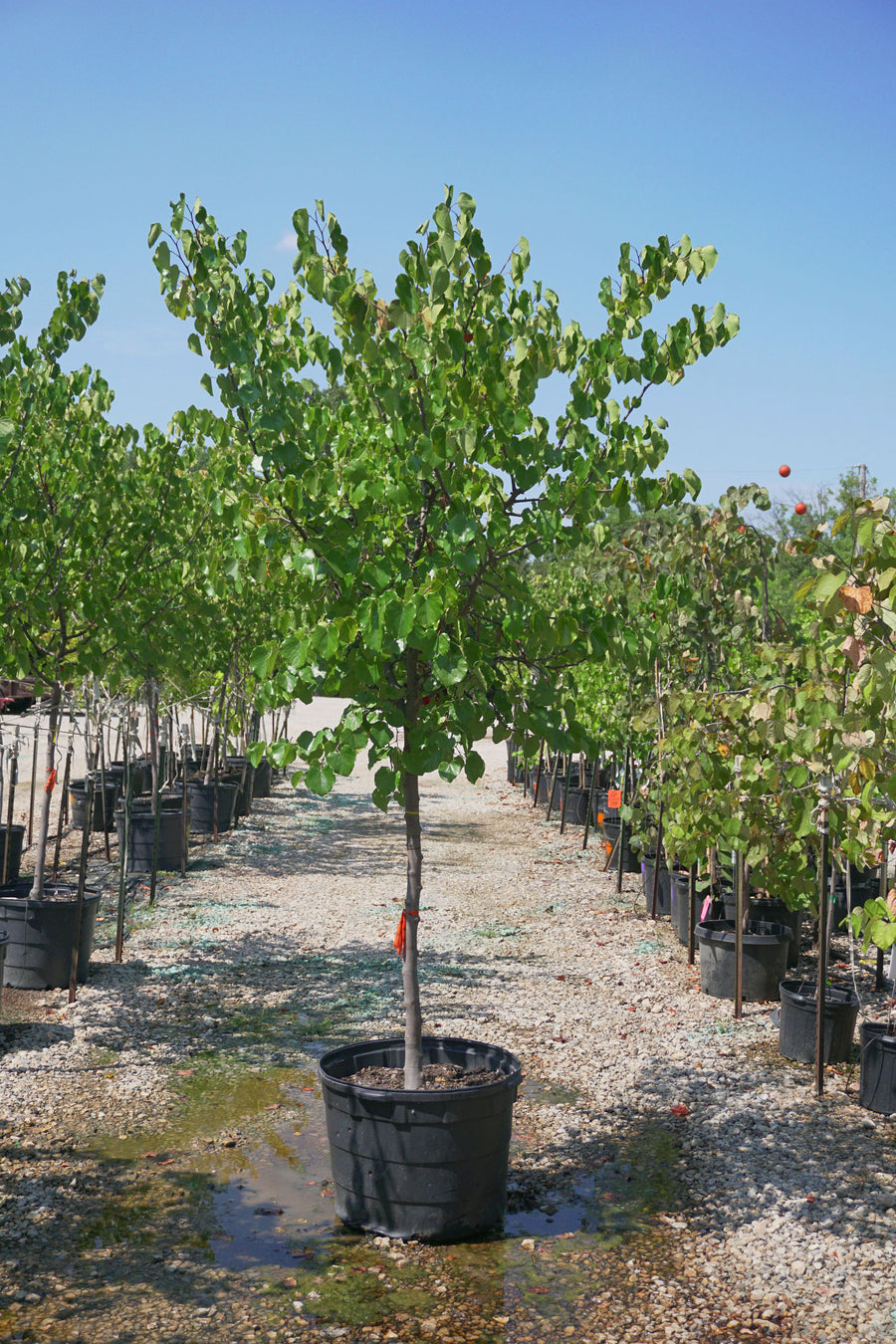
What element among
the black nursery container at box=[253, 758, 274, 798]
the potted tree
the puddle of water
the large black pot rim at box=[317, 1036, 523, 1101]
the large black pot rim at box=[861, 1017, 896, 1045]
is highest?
the potted tree

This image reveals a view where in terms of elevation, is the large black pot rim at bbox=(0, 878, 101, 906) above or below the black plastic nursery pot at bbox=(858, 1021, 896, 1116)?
above

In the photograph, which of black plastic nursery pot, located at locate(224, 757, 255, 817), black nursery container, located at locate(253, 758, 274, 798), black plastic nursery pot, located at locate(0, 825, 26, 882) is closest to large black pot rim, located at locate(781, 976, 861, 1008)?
black plastic nursery pot, located at locate(0, 825, 26, 882)

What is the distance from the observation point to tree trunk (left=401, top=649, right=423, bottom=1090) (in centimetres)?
430

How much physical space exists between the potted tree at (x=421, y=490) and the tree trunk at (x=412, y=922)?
2 cm

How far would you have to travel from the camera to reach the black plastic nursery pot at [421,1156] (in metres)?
4.02

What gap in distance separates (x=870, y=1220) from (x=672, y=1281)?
900 millimetres

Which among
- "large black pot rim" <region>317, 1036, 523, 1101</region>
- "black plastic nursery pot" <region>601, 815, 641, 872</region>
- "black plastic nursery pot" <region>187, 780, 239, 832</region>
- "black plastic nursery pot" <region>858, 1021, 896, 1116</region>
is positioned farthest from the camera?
"black plastic nursery pot" <region>187, 780, 239, 832</region>

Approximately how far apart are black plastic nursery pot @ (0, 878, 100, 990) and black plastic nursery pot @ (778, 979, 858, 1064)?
425cm

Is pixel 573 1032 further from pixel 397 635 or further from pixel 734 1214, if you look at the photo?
pixel 397 635

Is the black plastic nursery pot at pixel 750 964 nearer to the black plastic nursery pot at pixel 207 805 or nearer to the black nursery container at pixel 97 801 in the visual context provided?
the black plastic nursery pot at pixel 207 805

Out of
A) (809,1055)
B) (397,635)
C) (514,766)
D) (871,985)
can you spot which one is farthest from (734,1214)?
(514,766)

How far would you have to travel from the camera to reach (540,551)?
14.0ft

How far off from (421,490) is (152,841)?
7503 mm

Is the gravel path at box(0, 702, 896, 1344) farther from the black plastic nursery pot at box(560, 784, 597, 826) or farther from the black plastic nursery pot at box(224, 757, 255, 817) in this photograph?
the black plastic nursery pot at box(560, 784, 597, 826)
